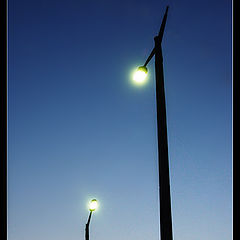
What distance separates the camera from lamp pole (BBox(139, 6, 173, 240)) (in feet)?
24.7

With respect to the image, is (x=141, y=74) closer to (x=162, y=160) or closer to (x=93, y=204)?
(x=162, y=160)

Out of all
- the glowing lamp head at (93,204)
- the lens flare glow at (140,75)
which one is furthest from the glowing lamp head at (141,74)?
the glowing lamp head at (93,204)

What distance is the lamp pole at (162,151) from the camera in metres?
7.52

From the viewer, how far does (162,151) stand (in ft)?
26.4

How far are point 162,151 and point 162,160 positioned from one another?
18 centimetres

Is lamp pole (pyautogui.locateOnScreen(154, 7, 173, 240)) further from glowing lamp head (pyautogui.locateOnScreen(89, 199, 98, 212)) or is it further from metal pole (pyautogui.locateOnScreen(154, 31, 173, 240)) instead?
glowing lamp head (pyautogui.locateOnScreen(89, 199, 98, 212))

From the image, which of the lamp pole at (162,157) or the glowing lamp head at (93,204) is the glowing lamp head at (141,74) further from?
the glowing lamp head at (93,204)

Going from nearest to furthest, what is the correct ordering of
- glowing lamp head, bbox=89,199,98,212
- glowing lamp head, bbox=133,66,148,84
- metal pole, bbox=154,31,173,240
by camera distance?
metal pole, bbox=154,31,173,240 → glowing lamp head, bbox=133,66,148,84 → glowing lamp head, bbox=89,199,98,212

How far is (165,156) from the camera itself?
8.02m

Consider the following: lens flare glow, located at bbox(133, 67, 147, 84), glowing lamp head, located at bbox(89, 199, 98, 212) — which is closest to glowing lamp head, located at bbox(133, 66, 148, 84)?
lens flare glow, located at bbox(133, 67, 147, 84)
